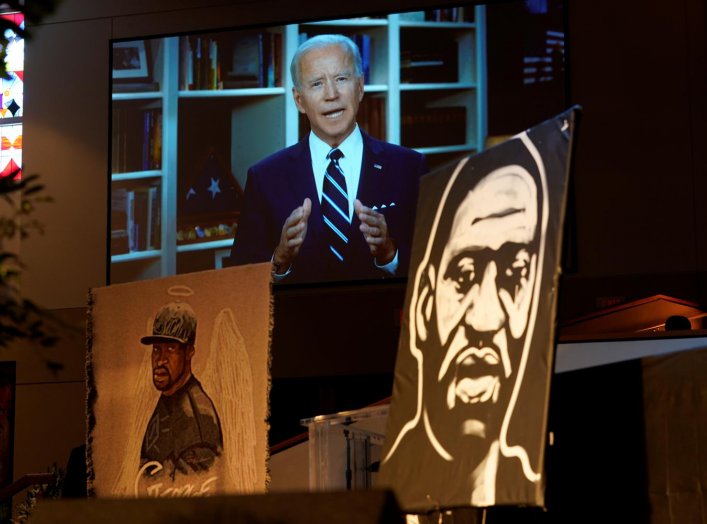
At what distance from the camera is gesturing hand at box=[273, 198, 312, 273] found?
6.76 metres

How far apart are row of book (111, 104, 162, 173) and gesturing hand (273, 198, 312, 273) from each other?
3.44 ft

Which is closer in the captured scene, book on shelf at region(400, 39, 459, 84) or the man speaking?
the man speaking

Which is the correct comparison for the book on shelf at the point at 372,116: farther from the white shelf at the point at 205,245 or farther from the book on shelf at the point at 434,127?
the white shelf at the point at 205,245

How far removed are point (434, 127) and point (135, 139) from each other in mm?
2021

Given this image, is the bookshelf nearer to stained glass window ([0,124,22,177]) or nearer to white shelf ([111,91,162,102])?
white shelf ([111,91,162,102])

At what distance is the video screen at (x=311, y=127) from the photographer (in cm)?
663

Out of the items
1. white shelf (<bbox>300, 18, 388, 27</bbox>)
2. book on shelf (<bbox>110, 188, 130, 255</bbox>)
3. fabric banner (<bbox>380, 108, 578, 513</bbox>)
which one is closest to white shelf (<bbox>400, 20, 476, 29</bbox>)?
white shelf (<bbox>300, 18, 388, 27</bbox>)

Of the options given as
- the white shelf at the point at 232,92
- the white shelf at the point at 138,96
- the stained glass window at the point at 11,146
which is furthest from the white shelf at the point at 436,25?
the stained glass window at the point at 11,146

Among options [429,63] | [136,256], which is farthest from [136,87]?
[429,63]

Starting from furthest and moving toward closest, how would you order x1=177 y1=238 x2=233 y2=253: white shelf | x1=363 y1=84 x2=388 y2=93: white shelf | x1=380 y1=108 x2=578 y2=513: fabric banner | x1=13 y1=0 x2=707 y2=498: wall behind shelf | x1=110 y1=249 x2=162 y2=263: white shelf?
x1=110 y1=249 x2=162 y2=263: white shelf < x1=177 y1=238 x2=233 y2=253: white shelf < x1=363 y1=84 x2=388 y2=93: white shelf < x1=13 y1=0 x2=707 y2=498: wall behind shelf < x1=380 y1=108 x2=578 y2=513: fabric banner

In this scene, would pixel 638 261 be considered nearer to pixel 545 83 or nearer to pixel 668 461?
pixel 545 83

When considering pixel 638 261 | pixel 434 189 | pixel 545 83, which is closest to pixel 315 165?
pixel 545 83

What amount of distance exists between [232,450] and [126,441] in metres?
0.48

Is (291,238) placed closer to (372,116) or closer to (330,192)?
(330,192)
